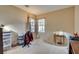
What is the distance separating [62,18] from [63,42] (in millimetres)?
375

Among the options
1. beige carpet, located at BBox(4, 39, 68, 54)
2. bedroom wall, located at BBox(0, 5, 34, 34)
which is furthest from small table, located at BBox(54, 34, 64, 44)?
bedroom wall, located at BBox(0, 5, 34, 34)

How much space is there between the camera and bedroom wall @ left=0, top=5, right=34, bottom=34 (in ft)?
4.75

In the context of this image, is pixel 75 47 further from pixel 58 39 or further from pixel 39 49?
pixel 39 49

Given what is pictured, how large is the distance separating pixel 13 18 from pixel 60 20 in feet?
2.42

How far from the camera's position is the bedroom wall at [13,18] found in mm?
1447

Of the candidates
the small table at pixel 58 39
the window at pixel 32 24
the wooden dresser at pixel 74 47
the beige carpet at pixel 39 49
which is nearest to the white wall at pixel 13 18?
the window at pixel 32 24

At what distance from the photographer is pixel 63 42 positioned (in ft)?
5.22

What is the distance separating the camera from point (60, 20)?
5.27 ft

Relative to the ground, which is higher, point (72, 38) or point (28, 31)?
point (28, 31)

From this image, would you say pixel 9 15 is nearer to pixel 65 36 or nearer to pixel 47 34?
pixel 47 34
